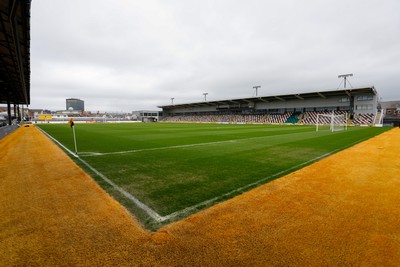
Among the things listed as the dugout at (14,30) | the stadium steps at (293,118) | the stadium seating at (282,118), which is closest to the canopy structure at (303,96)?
the stadium seating at (282,118)

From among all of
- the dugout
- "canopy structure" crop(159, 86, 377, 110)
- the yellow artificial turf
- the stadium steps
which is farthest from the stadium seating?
the dugout

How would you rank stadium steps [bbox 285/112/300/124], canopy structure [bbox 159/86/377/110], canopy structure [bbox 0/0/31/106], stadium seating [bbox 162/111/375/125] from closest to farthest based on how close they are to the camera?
canopy structure [bbox 0/0/31/106] → canopy structure [bbox 159/86/377/110] → stadium seating [bbox 162/111/375/125] → stadium steps [bbox 285/112/300/124]

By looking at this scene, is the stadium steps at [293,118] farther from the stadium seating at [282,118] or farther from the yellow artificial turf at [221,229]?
the yellow artificial turf at [221,229]

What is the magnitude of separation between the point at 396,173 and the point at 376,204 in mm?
3629

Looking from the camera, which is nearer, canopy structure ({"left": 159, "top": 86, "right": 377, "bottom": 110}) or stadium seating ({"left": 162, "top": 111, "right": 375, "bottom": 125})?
canopy structure ({"left": 159, "top": 86, "right": 377, "bottom": 110})

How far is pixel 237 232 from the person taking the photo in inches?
127

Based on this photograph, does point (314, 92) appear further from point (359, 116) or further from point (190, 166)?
point (190, 166)

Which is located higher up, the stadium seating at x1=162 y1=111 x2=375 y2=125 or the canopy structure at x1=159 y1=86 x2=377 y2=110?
the canopy structure at x1=159 y1=86 x2=377 y2=110

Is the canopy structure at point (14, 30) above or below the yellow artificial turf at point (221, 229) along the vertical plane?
above

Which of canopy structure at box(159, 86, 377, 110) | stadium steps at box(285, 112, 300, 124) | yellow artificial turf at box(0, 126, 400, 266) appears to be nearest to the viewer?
yellow artificial turf at box(0, 126, 400, 266)

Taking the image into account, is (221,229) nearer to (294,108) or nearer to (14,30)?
(14,30)

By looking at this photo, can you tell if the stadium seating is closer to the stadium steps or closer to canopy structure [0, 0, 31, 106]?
the stadium steps

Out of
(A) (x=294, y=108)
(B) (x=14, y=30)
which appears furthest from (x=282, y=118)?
(B) (x=14, y=30)

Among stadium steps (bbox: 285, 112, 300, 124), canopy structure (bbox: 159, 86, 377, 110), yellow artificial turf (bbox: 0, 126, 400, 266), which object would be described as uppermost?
canopy structure (bbox: 159, 86, 377, 110)
